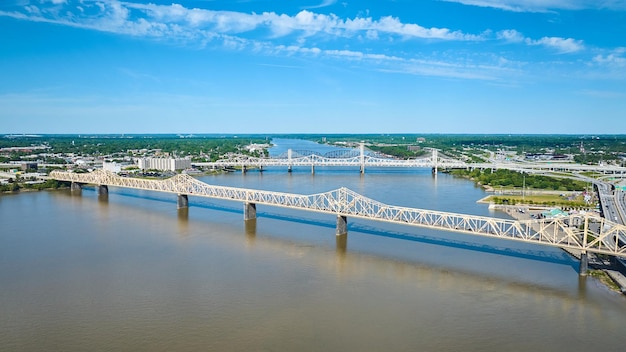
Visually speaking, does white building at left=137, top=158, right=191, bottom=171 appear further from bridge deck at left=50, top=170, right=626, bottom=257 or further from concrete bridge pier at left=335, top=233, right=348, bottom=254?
concrete bridge pier at left=335, top=233, right=348, bottom=254

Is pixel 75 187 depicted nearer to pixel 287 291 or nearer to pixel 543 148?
pixel 287 291

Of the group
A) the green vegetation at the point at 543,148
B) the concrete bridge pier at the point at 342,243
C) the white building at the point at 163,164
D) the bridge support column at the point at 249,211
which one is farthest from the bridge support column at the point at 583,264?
the green vegetation at the point at 543,148

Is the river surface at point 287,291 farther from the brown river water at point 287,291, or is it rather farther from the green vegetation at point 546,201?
the green vegetation at point 546,201

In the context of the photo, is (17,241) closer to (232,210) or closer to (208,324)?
(232,210)

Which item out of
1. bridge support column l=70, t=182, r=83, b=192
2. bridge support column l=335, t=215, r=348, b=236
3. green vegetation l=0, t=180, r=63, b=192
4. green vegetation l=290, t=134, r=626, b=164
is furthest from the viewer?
green vegetation l=290, t=134, r=626, b=164

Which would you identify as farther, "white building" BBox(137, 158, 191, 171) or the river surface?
"white building" BBox(137, 158, 191, 171)

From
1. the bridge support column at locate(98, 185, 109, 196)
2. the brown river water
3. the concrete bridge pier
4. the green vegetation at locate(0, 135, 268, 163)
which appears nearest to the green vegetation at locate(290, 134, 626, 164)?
the green vegetation at locate(0, 135, 268, 163)

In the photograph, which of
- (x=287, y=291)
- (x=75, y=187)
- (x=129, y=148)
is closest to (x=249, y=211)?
(x=287, y=291)
